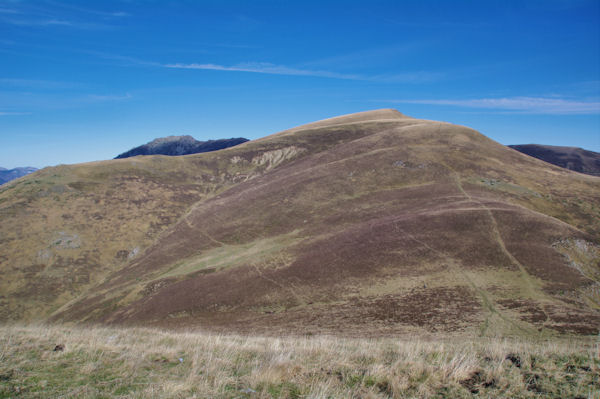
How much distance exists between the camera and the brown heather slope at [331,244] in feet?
73.5

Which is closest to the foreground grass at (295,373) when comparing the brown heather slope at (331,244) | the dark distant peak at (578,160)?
the brown heather slope at (331,244)

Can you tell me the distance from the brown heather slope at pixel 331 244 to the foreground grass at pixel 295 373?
12.3m

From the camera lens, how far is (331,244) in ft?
111

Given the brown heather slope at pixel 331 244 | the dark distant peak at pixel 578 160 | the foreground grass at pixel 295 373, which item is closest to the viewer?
the foreground grass at pixel 295 373

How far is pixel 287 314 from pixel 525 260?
2103cm

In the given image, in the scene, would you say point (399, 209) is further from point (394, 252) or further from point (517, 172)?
point (517, 172)

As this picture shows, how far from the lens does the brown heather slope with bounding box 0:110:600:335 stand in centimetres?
2239

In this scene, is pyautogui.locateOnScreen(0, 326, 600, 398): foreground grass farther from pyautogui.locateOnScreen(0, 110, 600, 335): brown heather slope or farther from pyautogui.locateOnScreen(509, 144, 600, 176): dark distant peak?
pyautogui.locateOnScreen(509, 144, 600, 176): dark distant peak

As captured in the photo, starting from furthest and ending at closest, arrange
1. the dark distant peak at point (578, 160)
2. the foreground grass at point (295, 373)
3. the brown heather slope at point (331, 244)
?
the dark distant peak at point (578, 160)
the brown heather slope at point (331, 244)
the foreground grass at point (295, 373)

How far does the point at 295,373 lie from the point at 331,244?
28.0 m

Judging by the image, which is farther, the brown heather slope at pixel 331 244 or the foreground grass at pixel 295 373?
the brown heather slope at pixel 331 244

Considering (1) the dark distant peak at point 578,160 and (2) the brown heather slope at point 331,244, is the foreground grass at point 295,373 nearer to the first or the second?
(2) the brown heather slope at point 331,244

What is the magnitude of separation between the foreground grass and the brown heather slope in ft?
40.5

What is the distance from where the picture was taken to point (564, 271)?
24.7 meters
